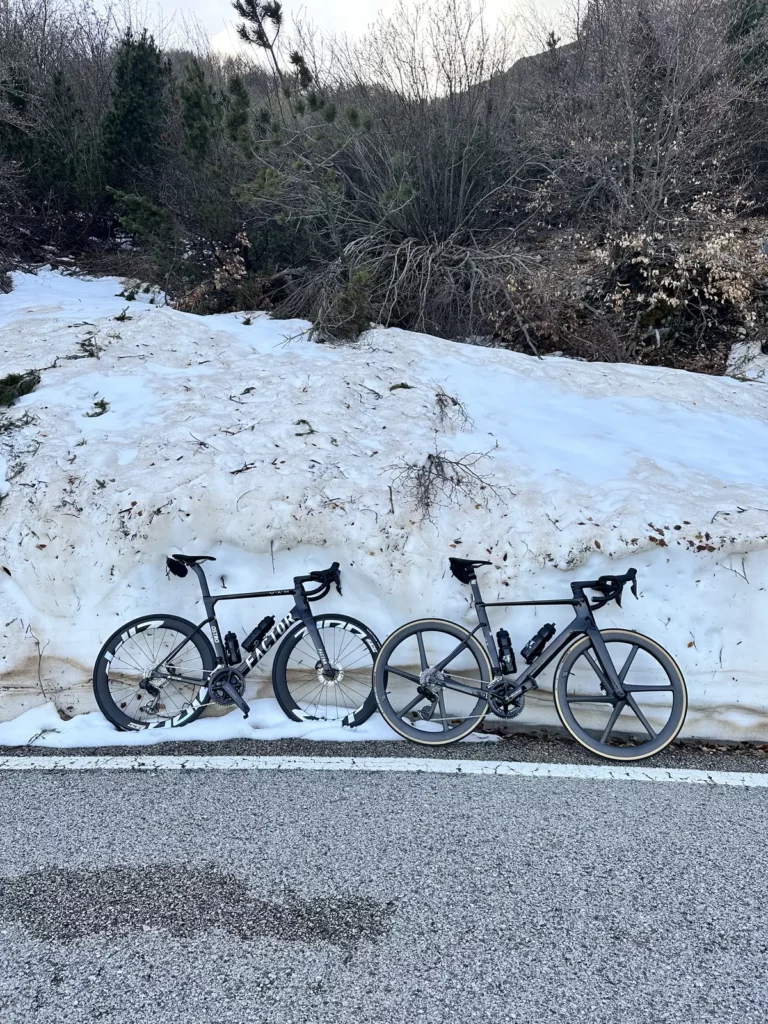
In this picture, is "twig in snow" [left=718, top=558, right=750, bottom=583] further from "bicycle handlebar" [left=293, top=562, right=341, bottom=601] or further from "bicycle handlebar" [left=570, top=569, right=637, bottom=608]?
"bicycle handlebar" [left=293, top=562, right=341, bottom=601]

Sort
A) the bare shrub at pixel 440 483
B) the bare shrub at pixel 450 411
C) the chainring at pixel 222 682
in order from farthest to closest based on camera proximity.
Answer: the bare shrub at pixel 450 411 < the bare shrub at pixel 440 483 < the chainring at pixel 222 682

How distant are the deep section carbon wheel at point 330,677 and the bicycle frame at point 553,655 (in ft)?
1.77

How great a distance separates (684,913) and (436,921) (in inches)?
39.3

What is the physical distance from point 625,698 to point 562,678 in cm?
37

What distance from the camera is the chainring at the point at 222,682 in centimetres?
432

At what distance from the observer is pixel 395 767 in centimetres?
397

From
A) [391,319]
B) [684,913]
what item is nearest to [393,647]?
[684,913]

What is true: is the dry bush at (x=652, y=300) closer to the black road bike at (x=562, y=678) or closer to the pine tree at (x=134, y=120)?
the black road bike at (x=562, y=678)

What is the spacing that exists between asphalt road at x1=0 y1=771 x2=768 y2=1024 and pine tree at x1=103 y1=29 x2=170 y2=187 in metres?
11.1

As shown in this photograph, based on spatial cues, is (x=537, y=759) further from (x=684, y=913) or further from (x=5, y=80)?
(x=5, y=80)

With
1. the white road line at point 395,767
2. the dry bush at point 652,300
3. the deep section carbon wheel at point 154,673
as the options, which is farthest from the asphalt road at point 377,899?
the dry bush at point 652,300

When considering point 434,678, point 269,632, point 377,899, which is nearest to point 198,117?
point 269,632

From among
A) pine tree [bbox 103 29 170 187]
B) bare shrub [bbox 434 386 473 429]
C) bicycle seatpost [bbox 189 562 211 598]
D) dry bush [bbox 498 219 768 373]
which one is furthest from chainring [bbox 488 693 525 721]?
pine tree [bbox 103 29 170 187]

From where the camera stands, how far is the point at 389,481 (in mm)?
5199
